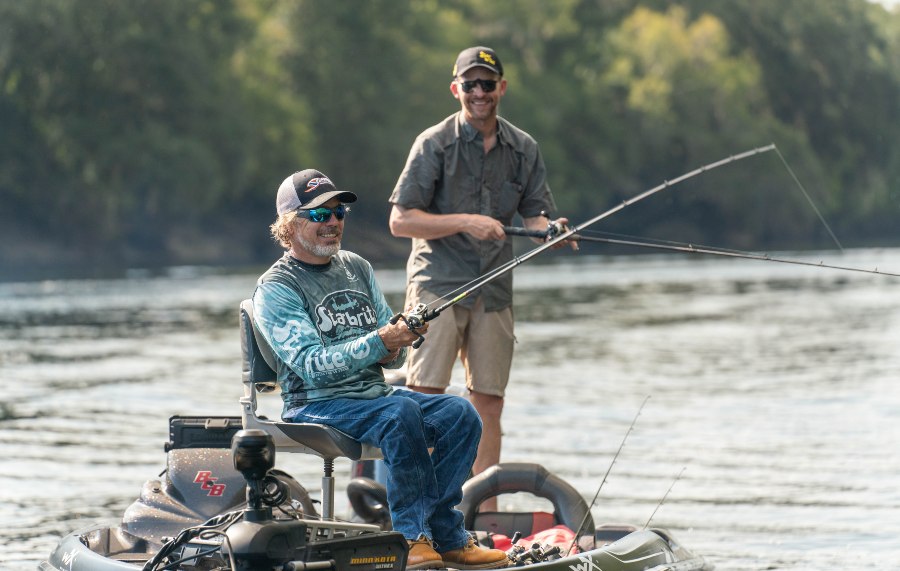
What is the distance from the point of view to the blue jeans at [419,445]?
5.93 metres

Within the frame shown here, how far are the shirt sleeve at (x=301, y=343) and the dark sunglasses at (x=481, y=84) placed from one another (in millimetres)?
2199

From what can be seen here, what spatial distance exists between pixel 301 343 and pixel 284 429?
0.33 metres

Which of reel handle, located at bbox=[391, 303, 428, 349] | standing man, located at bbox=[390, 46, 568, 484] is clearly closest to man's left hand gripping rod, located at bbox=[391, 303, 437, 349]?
reel handle, located at bbox=[391, 303, 428, 349]

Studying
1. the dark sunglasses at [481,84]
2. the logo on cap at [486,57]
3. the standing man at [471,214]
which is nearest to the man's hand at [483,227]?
the standing man at [471,214]

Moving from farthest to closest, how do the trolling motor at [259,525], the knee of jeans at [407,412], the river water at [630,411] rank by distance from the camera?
the river water at [630,411], the knee of jeans at [407,412], the trolling motor at [259,525]

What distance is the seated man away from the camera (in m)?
5.94

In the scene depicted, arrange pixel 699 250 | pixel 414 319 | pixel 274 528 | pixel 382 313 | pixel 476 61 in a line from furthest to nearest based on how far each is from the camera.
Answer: pixel 476 61
pixel 699 250
pixel 382 313
pixel 414 319
pixel 274 528

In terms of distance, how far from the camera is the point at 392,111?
65750 mm

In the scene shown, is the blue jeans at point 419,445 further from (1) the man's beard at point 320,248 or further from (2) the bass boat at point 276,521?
(1) the man's beard at point 320,248

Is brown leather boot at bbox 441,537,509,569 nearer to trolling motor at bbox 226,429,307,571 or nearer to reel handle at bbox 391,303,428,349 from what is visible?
reel handle at bbox 391,303,428,349

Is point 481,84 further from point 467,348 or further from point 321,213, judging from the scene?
point 321,213

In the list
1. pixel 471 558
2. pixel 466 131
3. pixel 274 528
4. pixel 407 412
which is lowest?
pixel 471 558

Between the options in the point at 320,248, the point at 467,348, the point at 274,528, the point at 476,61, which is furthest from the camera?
the point at 467,348

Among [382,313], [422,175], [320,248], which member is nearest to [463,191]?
[422,175]
